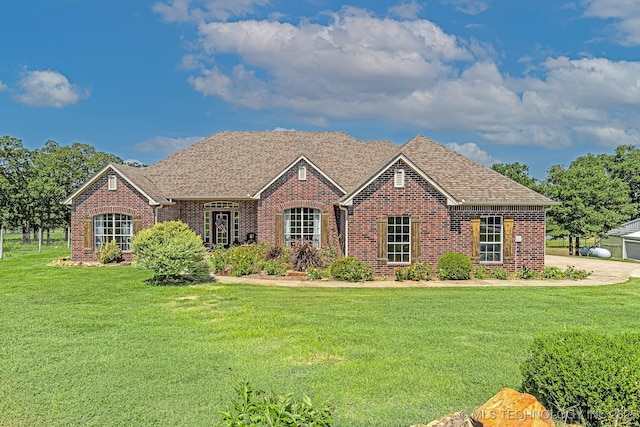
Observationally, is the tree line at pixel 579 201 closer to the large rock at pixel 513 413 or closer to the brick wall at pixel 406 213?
the brick wall at pixel 406 213

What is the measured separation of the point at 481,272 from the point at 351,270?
210 inches

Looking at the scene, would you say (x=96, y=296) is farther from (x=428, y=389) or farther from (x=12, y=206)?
(x=12, y=206)

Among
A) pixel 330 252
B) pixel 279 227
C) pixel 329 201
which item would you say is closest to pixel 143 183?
pixel 279 227

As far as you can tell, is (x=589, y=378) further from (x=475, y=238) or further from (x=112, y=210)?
(x=112, y=210)

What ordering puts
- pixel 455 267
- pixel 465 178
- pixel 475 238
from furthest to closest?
pixel 465 178, pixel 475 238, pixel 455 267

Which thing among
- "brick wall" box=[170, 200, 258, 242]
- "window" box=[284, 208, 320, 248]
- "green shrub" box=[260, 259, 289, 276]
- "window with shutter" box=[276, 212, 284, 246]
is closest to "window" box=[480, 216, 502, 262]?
"window" box=[284, 208, 320, 248]

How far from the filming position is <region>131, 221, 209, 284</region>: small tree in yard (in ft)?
51.3

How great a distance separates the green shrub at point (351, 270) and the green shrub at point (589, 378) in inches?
451

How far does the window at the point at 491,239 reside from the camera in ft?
63.8

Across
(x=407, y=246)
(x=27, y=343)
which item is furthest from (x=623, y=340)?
(x=407, y=246)

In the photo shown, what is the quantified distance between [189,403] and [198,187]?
20.4m

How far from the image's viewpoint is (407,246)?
62.3 ft

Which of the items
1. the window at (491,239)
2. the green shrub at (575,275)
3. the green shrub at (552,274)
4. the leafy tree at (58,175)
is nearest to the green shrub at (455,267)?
the window at (491,239)

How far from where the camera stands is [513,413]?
5.00 m
